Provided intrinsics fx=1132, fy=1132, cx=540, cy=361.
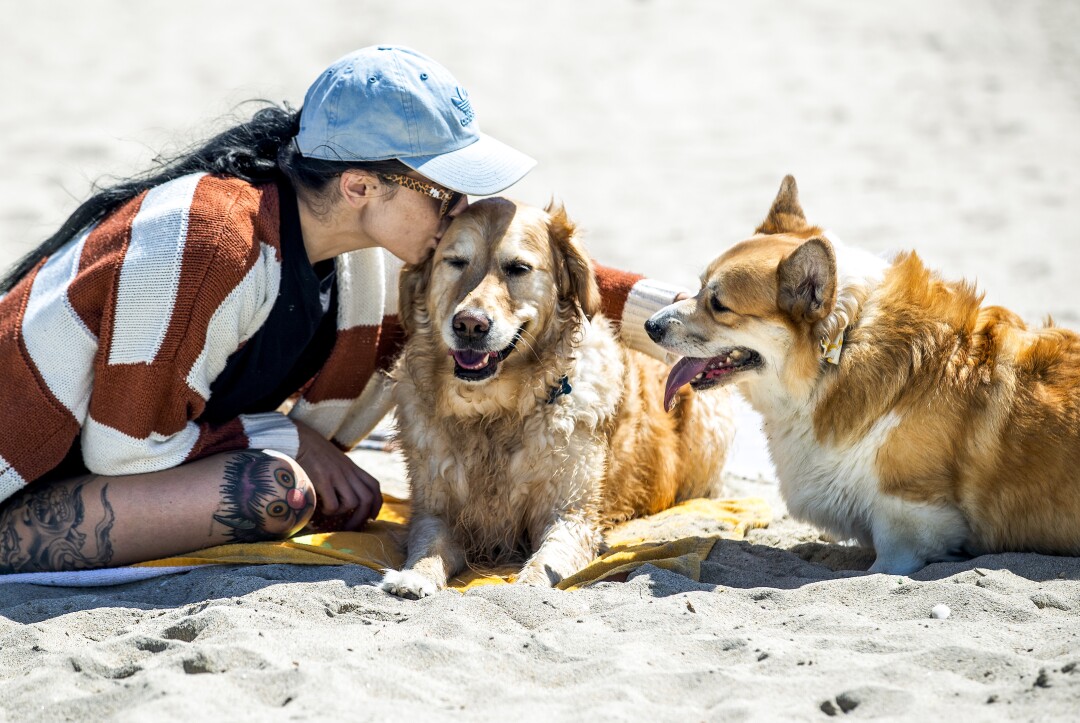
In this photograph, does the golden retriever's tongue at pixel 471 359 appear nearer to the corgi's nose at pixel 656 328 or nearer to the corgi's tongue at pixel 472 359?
the corgi's tongue at pixel 472 359

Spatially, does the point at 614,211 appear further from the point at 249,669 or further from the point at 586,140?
the point at 249,669

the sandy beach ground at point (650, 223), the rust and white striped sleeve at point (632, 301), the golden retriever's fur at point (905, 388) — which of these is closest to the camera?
the sandy beach ground at point (650, 223)

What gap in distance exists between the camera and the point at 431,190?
4293mm

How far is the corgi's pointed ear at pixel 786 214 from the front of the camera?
454cm

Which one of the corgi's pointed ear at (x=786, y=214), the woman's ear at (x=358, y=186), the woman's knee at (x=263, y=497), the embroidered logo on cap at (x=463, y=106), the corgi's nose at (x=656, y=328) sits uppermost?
the embroidered logo on cap at (x=463, y=106)

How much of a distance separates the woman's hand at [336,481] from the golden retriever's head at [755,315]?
1.48m

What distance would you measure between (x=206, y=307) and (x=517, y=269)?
3.83 ft

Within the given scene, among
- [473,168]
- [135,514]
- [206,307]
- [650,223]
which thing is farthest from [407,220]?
[650,223]

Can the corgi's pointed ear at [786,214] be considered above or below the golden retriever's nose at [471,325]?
above

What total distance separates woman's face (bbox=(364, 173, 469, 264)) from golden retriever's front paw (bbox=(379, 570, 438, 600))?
1288 mm

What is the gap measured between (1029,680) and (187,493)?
9.62ft

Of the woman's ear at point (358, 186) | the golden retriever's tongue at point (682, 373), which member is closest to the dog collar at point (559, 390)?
the golden retriever's tongue at point (682, 373)

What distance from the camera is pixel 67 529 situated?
4.19m

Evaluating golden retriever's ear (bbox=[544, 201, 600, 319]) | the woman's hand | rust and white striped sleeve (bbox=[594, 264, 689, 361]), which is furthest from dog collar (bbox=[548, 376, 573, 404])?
the woman's hand
